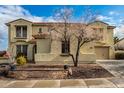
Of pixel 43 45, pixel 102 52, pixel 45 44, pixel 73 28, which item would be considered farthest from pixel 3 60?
pixel 102 52

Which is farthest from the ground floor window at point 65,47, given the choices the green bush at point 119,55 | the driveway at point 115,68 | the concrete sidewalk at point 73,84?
the concrete sidewalk at point 73,84

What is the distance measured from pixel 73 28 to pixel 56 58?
13.6 ft

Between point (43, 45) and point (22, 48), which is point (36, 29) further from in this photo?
point (43, 45)

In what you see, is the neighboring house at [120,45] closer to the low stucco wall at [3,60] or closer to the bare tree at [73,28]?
the bare tree at [73,28]

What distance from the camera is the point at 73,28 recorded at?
2375 centimetres

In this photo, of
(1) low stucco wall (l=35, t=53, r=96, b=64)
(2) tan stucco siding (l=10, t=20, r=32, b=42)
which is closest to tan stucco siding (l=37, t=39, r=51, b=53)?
(1) low stucco wall (l=35, t=53, r=96, b=64)

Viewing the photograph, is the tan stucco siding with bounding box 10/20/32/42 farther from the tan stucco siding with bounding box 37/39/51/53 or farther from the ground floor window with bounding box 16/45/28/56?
the tan stucco siding with bounding box 37/39/51/53

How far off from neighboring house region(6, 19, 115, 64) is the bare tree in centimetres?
176

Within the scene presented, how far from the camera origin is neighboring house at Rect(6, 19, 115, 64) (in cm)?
2648

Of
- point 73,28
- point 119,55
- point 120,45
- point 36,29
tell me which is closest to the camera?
point 73,28

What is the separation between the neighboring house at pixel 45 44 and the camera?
26.5m

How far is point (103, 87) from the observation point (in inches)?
544
